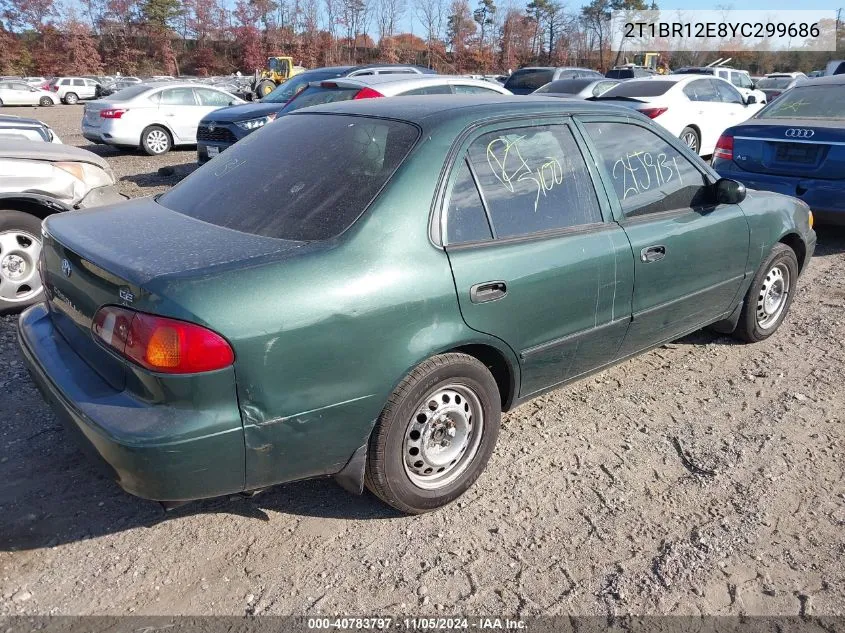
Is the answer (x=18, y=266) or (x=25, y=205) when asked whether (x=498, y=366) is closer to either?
(x=18, y=266)

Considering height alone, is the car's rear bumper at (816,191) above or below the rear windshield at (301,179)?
below

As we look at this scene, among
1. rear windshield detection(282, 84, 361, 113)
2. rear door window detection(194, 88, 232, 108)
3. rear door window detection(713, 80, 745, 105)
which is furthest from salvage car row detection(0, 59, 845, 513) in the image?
rear door window detection(194, 88, 232, 108)

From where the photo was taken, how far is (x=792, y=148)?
665 centimetres

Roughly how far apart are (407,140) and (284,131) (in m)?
0.82

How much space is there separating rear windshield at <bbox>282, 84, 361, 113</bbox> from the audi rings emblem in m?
4.97

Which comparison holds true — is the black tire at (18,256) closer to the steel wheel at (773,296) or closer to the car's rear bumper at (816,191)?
the steel wheel at (773,296)

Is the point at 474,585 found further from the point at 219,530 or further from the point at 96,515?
the point at 96,515

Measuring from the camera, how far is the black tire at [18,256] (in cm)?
475

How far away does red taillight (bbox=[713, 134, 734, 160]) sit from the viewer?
7.16m

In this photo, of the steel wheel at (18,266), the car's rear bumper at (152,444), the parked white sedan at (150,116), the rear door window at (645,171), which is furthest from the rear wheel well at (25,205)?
the parked white sedan at (150,116)

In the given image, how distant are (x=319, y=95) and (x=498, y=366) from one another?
730 cm

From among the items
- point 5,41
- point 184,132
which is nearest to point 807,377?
point 184,132

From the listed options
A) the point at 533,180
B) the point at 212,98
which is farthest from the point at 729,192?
the point at 212,98

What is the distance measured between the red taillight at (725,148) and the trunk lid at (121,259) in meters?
6.10
